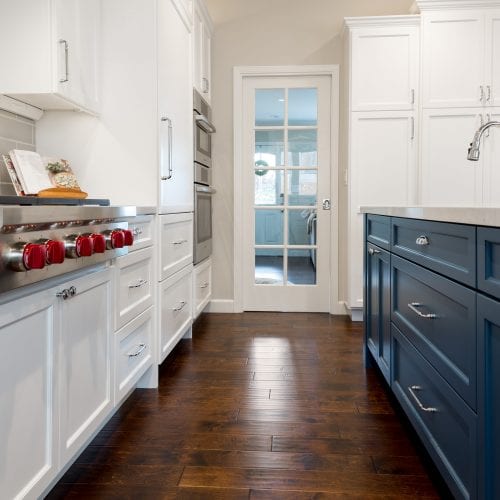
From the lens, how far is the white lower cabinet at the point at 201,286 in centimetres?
349

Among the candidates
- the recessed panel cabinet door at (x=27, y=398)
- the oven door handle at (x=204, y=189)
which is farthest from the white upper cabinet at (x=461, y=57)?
the recessed panel cabinet door at (x=27, y=398)

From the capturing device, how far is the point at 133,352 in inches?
84.0

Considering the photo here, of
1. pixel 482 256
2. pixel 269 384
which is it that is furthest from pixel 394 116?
pixel 482 256

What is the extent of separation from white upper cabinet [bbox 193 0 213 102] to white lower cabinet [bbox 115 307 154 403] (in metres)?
1.80

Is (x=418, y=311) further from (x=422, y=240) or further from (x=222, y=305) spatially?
(x=222, y=305)

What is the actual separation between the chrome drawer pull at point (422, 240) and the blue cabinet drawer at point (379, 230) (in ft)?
1.79

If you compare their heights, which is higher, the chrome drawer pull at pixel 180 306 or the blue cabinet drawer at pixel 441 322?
the blue cabinet drawer at pixel 441 322

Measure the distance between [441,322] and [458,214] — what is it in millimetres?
376

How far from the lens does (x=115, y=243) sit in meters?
1.68

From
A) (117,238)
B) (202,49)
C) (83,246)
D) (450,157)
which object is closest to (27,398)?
(83,246)

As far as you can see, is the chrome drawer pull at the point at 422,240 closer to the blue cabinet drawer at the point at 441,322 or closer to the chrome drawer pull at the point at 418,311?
the blue cabinet drawer at the point at 441,322

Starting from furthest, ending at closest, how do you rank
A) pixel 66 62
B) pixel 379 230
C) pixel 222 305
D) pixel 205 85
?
pixel 222 305 → pixel 205 85 → pixel 379 230 → pixel 66 62

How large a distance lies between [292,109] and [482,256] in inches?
131

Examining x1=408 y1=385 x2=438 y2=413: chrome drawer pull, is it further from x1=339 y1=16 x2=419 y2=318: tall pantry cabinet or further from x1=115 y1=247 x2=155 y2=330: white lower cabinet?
x1=339 y1=16 x2=419 y2=318: tall pantry cabinet
